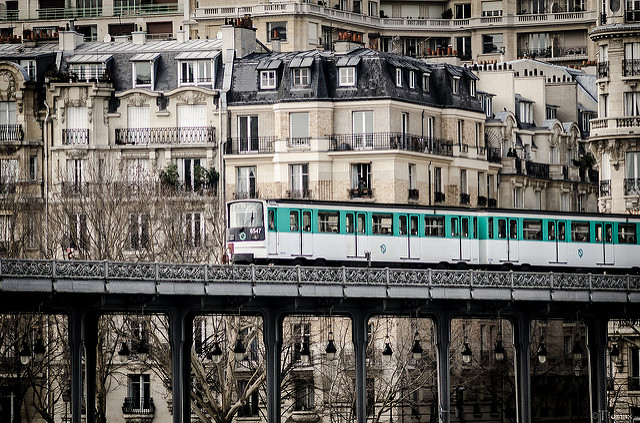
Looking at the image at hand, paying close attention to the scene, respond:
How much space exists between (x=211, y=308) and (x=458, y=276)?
11.1 metres

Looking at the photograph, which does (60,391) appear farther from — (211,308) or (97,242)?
(211,308)

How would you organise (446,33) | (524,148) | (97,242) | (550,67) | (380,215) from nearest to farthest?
(380,215) → (97,242) → (524,148) → (550,67) → (446,33)

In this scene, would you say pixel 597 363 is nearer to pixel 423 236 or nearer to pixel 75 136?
pixel 423 236

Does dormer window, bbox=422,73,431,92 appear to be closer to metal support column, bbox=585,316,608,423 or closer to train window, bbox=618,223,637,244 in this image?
train window, bbox=618,223,637,244

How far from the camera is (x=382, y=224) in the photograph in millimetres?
104625

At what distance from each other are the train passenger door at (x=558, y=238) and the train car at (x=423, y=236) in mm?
47

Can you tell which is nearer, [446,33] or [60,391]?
[60,391]

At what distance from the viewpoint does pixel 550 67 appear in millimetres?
154750

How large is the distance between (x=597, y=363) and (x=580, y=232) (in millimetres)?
9978

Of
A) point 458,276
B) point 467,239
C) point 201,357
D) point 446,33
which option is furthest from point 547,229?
point 446,33

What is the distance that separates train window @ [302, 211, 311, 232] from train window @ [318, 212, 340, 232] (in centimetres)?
55

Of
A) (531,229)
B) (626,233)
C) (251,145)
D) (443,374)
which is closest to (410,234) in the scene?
(531,229)

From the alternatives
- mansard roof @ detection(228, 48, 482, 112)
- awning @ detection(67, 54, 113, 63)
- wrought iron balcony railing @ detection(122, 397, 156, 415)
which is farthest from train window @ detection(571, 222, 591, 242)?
awning @ detection(67, 54, 113, 63)

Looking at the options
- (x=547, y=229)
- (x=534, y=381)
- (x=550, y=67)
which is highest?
(x=550, y=67)
